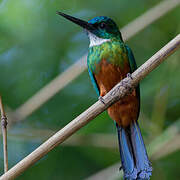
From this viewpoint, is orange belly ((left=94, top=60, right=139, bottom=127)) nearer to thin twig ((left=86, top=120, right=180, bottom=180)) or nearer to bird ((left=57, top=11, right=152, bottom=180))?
bird ((left=57, top=11, right=152, bottom=180))

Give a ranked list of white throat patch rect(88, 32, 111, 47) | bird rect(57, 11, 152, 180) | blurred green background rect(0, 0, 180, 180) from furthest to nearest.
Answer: blurred green background rect(0, 0, 180, 180) < white throat patch rect(88, 32, 111, 47) < bird rect(57, 11, 152, 180)

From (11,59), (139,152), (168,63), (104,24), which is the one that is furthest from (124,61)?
(11,59)

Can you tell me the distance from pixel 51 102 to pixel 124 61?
47.8 inches

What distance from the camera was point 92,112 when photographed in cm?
203

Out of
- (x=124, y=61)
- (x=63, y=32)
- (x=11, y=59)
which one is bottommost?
(x=124, y=61)

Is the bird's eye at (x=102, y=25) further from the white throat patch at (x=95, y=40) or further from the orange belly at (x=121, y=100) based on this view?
the orange belly at (x=121, y=100)

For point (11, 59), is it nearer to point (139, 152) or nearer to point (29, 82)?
point (29, 82)

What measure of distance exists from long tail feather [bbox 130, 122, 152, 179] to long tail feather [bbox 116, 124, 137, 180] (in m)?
0.03

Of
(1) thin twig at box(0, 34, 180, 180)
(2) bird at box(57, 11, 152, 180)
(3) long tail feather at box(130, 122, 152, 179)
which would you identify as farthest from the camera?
(2) bird at box(57, 11, 152, 180)

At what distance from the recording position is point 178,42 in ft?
6.70

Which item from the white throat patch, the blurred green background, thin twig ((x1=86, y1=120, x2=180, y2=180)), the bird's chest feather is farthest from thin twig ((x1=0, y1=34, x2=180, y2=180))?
the blurred green background

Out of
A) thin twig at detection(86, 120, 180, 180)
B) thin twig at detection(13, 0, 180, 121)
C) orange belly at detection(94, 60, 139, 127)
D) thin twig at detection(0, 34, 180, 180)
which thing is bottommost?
thin twig at detection(0, 34, 180, 180)

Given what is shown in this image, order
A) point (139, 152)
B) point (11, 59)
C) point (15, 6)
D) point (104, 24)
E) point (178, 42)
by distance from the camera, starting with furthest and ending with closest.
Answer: point (11, 59)
point (15, 6)
point (104, 24)
point (139, 152)
point (178, 42)

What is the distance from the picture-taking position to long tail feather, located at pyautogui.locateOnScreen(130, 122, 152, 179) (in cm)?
247
